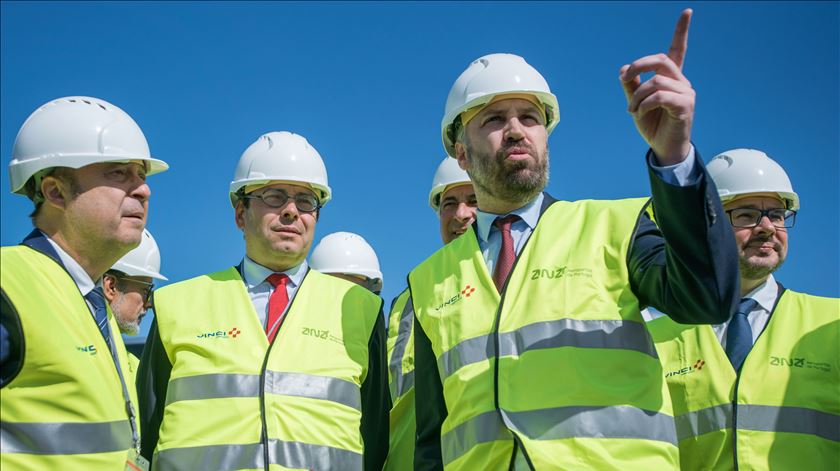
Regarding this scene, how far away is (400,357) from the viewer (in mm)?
6277

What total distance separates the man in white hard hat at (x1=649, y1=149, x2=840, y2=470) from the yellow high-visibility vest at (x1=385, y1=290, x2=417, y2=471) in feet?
6.09

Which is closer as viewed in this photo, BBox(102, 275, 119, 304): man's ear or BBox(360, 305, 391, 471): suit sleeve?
BBox(360, 305, 391, 471): suit sleeve

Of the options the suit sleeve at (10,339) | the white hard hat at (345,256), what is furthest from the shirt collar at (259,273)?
the white hard hat at (345,256)

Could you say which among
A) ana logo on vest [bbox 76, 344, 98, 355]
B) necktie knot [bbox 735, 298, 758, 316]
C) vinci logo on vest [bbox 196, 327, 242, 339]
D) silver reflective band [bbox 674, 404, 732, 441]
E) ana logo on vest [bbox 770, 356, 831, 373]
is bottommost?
silver reflective band [bbox 674, 404, 732, 441]

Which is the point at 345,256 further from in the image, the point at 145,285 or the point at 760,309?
the point at 760,309

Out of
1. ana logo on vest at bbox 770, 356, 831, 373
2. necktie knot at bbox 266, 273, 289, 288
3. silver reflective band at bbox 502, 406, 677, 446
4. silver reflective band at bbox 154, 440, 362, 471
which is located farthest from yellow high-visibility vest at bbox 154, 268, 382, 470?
ana logo on vest at bbox 770, 356, 831, 373

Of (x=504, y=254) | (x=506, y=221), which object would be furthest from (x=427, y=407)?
(x=506, y=221)

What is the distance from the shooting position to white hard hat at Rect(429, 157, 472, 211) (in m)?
7.45

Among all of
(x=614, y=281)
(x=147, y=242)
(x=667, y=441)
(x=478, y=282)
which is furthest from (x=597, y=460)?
(x=147, y=242)

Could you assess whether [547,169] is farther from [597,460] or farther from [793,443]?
[793,443]

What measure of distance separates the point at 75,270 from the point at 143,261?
3.88m

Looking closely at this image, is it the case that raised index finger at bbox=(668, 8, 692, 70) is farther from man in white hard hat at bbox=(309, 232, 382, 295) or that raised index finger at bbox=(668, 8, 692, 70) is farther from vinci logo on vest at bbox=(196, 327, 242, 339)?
man in white hard hat at bbox=(309, 232, 382, 295)

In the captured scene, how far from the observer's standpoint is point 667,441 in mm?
3363

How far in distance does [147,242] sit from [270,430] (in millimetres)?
3852
